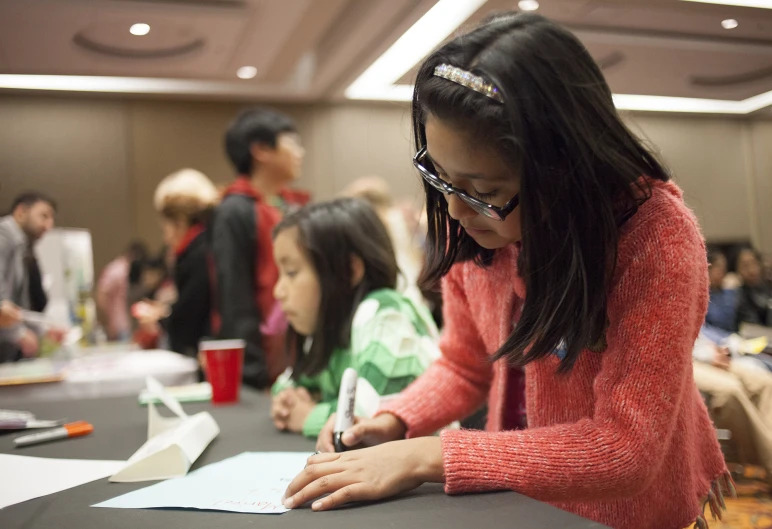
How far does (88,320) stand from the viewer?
10.8 ft

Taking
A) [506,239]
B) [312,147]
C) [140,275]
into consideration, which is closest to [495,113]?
[506,239]

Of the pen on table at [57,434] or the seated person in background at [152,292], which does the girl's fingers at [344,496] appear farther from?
the seated person in background at [152,292]

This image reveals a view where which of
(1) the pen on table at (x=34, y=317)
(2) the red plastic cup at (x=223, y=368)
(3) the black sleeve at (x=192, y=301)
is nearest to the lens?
Result: (2) the red plastic cup at (x=223, y=368)

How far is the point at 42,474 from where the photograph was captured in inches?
35.0

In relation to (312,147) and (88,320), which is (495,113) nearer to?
(88,320)

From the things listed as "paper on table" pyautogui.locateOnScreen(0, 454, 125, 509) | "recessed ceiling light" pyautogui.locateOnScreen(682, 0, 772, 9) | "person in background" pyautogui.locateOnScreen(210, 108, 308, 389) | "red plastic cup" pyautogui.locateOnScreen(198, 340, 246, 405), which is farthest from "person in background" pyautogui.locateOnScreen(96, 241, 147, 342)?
"recessed ceiling light" pyautogui.locateOnScreen(682, 0, 772, 9)

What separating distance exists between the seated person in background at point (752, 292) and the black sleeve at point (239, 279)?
4.74 feet

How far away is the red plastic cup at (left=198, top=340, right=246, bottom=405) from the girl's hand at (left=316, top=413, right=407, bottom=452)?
0.61m

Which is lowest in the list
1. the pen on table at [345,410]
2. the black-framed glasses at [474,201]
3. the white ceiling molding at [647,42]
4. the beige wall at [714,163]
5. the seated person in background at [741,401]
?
the seated person in background at [741,401]

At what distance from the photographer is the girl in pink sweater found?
65 cm

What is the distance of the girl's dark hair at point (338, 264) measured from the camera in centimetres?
130

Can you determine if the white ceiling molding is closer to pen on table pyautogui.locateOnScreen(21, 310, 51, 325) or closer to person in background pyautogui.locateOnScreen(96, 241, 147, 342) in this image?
pen on table pyautogui.locateOnScreen(21, 310, 51, 325)

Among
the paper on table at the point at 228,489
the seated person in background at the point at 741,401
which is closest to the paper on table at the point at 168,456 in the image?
the paper on table at the point at 228,489

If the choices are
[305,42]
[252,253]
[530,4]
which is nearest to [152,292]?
[305,42]
